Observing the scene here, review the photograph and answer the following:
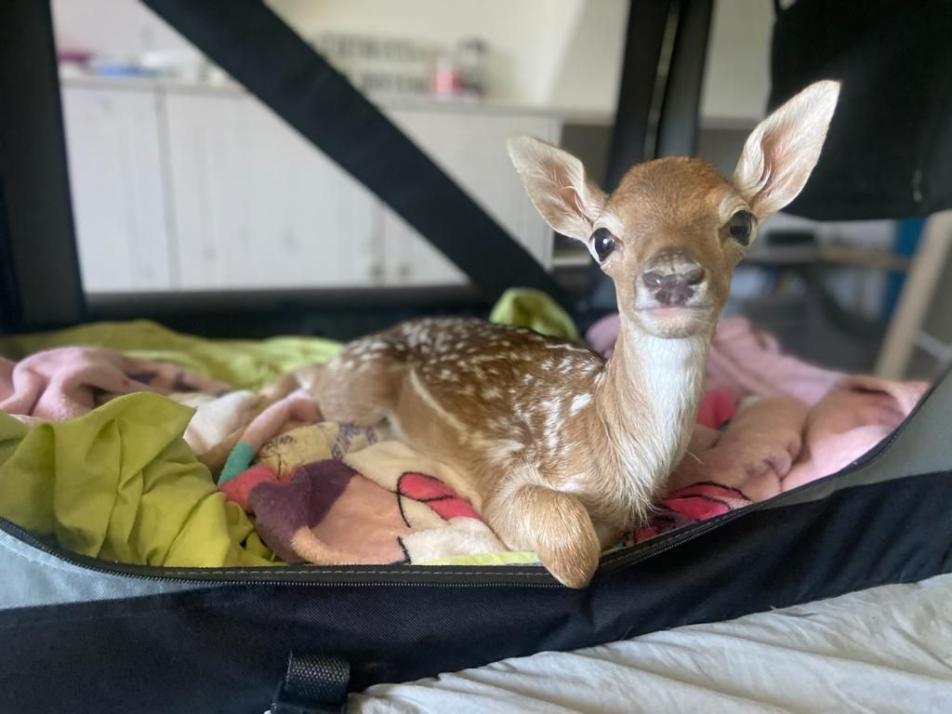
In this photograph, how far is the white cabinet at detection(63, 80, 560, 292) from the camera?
2635 millimetres

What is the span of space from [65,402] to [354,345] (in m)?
0.56

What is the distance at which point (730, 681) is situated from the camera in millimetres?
984

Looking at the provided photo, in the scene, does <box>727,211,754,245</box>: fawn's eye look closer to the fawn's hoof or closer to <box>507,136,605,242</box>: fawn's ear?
<box>507,136,605,242</box>: fawn's ear

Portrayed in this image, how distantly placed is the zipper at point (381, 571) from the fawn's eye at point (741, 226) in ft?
1.17

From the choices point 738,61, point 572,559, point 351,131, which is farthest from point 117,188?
point 572,559

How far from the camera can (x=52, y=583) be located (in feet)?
2.81

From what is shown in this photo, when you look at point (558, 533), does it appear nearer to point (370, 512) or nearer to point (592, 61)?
point (370, 512)

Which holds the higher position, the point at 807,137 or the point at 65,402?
the point at 807,137

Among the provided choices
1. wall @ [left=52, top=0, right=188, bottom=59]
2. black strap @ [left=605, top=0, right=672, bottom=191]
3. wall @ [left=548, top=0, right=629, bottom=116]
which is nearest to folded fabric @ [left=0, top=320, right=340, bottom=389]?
black strap @ [left=605, top=0, right=672, bottom=191]

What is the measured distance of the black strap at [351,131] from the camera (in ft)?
5.19

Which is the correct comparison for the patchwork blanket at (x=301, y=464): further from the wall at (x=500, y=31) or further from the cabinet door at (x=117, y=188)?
the cabinet door at (x=117, y=188)

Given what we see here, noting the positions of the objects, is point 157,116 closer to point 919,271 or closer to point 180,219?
point 180,219

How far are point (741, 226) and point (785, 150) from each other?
0.45ft

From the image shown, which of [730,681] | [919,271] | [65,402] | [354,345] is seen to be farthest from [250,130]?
[730,681]
